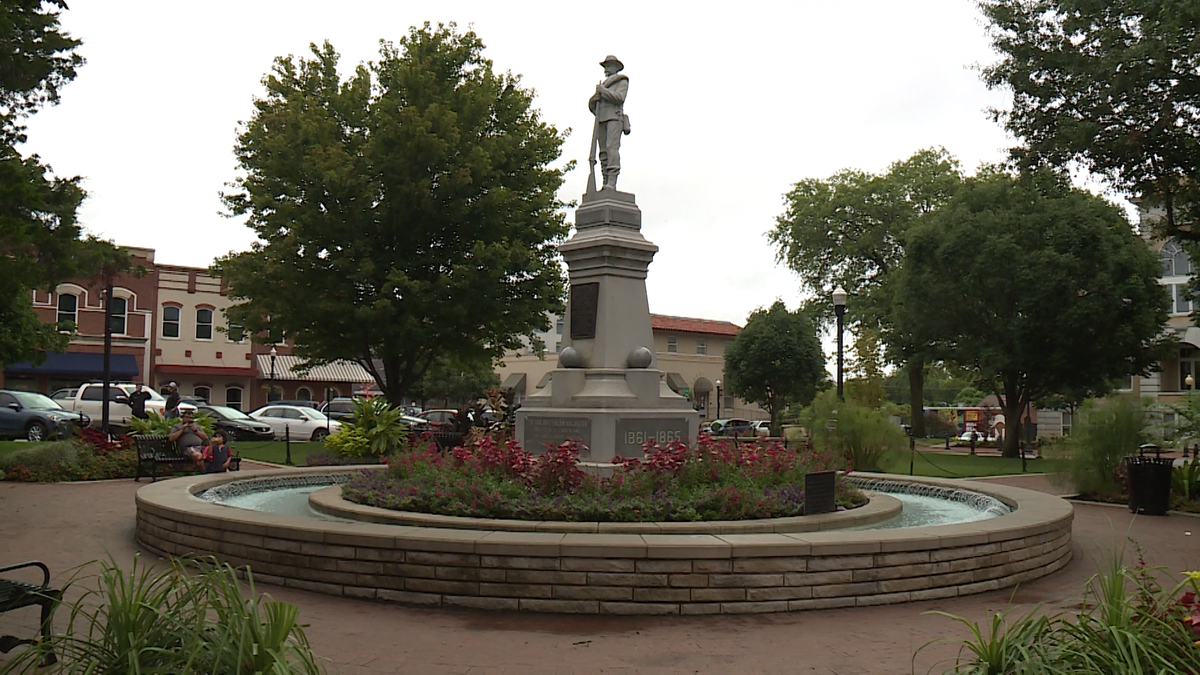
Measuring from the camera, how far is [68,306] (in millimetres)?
47875

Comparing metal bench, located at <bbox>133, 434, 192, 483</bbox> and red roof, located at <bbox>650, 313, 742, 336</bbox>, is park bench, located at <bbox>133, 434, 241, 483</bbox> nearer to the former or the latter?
metal bench, located at <bbox>133, 434, 192, 483</bbox>

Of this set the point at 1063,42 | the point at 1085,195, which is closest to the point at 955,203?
the point at 1085,195

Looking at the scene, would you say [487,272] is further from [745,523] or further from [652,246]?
[745,523]

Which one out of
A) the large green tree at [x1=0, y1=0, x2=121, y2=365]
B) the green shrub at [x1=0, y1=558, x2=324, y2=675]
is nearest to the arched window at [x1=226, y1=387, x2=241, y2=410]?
the large green tree at [x1=0, y1=0, x2=121, y2=365]

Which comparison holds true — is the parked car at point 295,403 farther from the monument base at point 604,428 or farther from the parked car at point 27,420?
the monument base at point 604,428

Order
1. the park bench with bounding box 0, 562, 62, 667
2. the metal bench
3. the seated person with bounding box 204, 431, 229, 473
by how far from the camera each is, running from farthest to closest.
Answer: the metal bench, the seated person with bounding box 204, 431, 229, 473, the park bench with bounding box 0, 562, 62, 667

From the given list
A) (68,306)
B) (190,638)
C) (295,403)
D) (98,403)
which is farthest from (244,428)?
(190,638)

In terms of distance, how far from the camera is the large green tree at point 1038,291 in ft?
103

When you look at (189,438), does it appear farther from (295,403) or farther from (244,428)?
(295,403)

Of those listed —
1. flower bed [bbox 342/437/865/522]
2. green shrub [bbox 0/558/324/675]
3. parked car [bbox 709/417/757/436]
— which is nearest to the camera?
green shrub [bbox 0/558/324/675]

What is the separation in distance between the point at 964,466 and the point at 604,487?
19.8 metres

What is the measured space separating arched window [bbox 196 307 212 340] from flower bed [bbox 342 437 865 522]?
44.7 meters

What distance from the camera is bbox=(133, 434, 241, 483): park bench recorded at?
62.0 ft

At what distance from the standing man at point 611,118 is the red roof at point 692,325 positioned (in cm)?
5151
